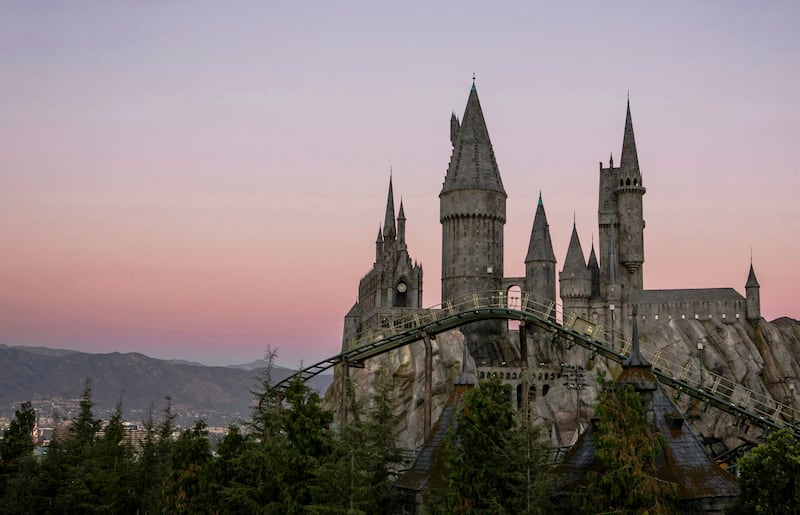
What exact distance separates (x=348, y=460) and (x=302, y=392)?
4.50m

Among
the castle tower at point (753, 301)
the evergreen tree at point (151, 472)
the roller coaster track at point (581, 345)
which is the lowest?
the evergreen tree at point (151, 472)

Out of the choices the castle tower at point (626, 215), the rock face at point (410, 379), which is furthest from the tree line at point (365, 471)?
the castle tower at point (626, 215)

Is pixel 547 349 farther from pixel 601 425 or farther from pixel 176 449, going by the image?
pixel 601 425

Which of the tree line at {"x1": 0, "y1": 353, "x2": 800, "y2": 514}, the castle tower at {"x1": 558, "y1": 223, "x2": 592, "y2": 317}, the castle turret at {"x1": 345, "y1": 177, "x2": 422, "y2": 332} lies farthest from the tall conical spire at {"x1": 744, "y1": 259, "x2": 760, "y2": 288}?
the tree line at {"x1": 0, "y1": 353, "x2": 800, "y2": 514}

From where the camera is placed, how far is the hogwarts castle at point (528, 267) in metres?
87.6

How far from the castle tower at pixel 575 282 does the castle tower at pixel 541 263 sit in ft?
4.00

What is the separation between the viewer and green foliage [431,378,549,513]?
30047 millimetres

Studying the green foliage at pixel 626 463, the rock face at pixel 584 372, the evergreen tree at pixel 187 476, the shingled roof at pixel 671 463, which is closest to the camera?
the green foliage at pixel 626 463

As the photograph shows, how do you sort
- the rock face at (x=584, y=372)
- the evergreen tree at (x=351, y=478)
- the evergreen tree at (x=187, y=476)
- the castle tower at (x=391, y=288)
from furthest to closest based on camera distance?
the castle tower at (x=391, y=288) → the rock face at (x=584, y=372) → the evergreen tree at (x=187, y=476) → the evergreen tree at (x=351, y=478)

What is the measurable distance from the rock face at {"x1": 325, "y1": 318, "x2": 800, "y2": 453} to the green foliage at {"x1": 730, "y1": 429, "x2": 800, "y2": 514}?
45732 millimetres

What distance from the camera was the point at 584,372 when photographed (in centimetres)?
7481

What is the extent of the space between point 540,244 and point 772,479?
6387cm

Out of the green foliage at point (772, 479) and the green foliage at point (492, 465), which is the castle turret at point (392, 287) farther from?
the green foliage at point (772, 479)

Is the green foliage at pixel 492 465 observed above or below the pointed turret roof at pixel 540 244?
below
